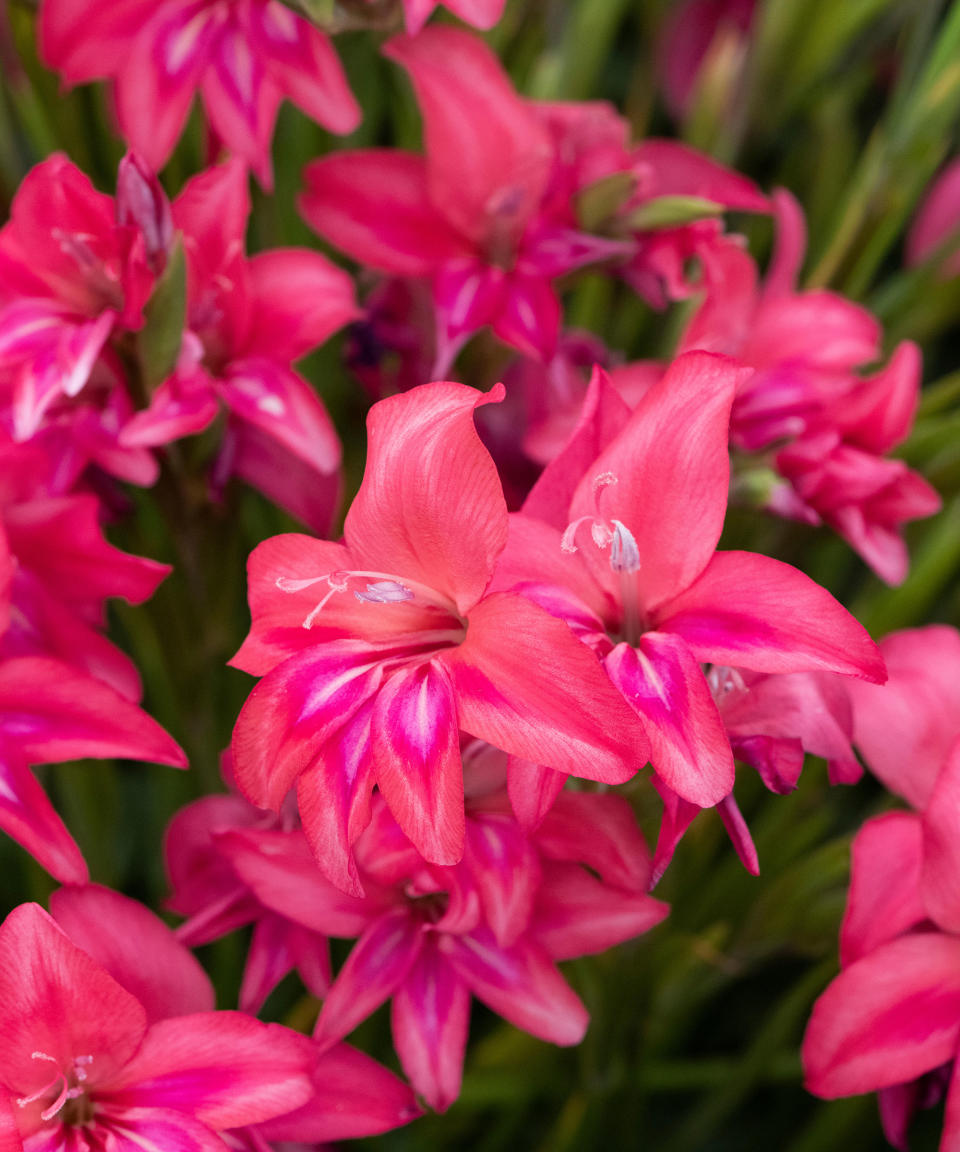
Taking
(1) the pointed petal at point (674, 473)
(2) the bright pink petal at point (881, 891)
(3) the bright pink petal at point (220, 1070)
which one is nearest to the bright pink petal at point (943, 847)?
(2) the bright pink petal at point (881, 891)

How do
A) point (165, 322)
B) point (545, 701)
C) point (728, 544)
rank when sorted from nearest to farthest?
point (545, 701) < point (165, 322) < point (728, 544)

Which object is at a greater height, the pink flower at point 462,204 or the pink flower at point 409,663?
the pink flower at point 462,204

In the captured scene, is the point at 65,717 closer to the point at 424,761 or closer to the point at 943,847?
the point at 424,761

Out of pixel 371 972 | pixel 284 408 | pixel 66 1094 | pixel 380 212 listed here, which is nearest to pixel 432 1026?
pixel 371 972

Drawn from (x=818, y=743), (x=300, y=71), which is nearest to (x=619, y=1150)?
(x=818, y=743)

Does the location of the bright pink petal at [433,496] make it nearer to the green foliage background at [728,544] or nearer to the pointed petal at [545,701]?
the pointed petal at [545,701]
